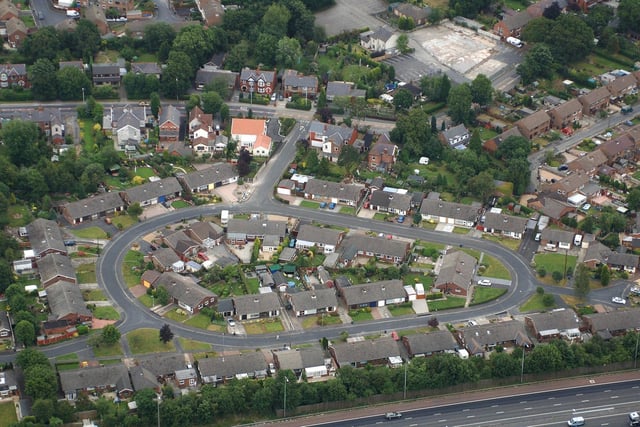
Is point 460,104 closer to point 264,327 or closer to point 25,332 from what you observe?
point 264,327

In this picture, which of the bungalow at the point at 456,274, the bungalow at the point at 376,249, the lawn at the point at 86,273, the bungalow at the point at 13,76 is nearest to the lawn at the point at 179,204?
the lawn at the point at 86,273

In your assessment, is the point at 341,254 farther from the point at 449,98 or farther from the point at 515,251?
the point at 449,98

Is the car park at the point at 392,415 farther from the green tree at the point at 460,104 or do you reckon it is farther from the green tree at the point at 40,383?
the green tree at the point at 460,104

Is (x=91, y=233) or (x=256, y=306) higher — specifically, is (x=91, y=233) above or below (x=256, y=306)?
below

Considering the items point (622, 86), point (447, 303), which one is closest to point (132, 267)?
point (447, 303)

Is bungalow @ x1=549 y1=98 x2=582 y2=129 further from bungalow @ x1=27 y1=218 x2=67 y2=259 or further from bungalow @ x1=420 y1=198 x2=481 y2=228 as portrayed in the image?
bungalow @ x1=27 y1=218 x2=67 y2=259

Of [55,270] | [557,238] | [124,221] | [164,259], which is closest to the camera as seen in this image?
[55,270]

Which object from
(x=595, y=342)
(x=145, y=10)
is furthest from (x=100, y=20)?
(x=595, y=342)
